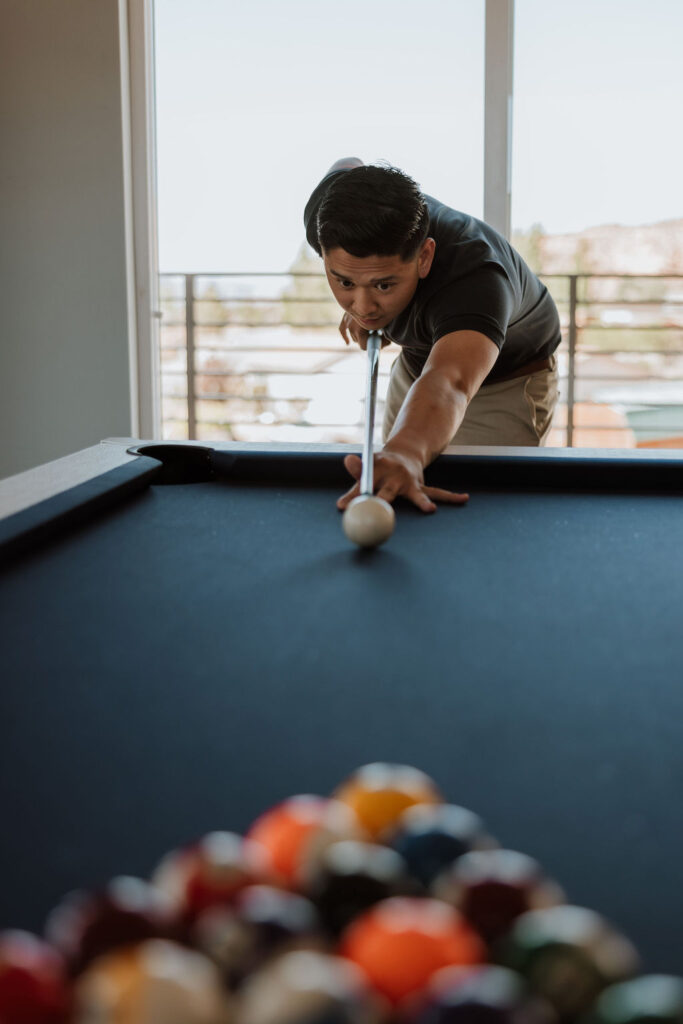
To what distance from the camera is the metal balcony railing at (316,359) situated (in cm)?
498

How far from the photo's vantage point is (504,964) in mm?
501

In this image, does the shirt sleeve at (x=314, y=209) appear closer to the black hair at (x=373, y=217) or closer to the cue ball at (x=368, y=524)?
the black hair at (x=373, y=217)

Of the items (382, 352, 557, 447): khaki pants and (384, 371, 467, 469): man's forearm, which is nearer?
(384, 371, 467, 469): man's forearm

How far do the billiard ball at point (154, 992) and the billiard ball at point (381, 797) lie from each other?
0.17 m

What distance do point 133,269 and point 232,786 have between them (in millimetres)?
3748

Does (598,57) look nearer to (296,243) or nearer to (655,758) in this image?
(296,243)

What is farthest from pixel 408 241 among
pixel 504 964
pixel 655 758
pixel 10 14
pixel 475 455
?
pixel 10 14

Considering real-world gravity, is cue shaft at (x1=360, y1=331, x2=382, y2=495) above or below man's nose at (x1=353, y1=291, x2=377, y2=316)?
below

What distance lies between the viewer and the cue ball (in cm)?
141

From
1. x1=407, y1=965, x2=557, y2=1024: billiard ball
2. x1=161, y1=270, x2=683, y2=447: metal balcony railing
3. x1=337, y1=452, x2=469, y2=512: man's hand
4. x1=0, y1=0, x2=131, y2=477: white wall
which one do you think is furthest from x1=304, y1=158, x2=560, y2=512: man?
x1=161, y1=270, x2=683, y2=447: metal balcony railing

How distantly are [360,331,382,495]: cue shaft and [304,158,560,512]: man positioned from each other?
0.03 m

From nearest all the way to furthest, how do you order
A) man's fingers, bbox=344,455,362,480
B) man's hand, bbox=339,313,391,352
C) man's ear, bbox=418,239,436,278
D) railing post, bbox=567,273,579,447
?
man's fingers, bbox=344,455,362,480 → man's ear, bbox=418,239,436,278 → man's hand, bbox=339,313,391,352 → railing post, bbox=567,273,579,447

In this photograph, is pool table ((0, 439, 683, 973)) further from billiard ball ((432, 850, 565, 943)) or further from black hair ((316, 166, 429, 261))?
black hair ((316, 166, 429, 261))

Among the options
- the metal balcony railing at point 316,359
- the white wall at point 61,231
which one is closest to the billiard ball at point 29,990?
the white wall at point 61,231
